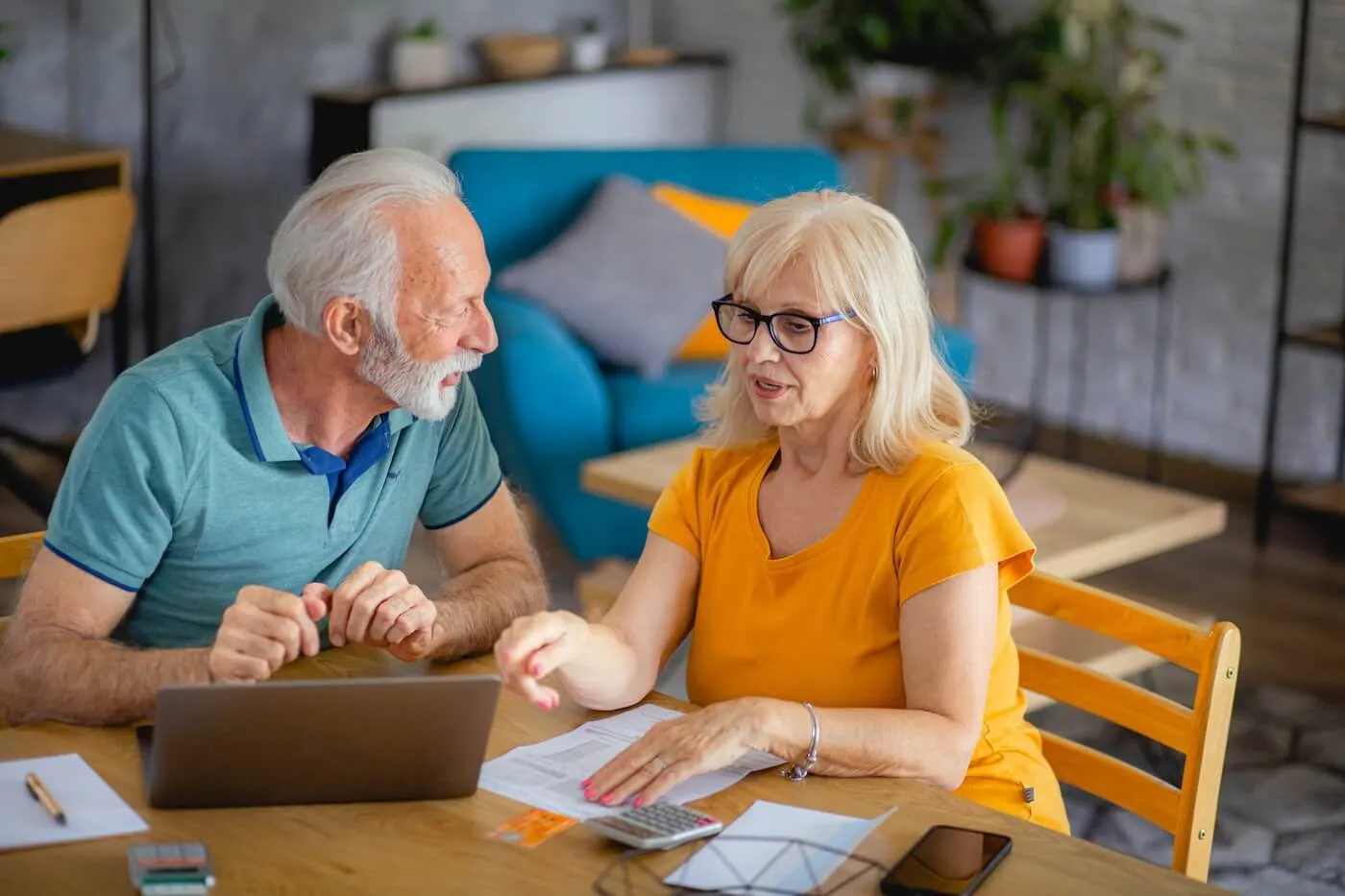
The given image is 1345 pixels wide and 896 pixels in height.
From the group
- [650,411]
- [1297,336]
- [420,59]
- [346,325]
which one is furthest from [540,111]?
[346,325]

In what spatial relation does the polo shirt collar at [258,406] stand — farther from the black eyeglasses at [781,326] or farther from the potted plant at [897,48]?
the potted plant at [897,48]

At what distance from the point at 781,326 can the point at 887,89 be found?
345 cm

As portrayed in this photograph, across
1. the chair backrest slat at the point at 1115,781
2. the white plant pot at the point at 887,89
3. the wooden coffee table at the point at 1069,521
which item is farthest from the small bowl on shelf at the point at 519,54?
the chair backrest slat at the point at 1115,781

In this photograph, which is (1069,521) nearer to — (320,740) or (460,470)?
(460,470)

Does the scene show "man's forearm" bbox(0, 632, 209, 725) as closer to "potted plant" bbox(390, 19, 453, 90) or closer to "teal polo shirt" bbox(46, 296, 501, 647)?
"teal polo shirt" bbox(46, 296, 501, 647)

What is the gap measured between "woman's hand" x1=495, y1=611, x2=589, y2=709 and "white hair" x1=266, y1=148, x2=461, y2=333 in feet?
1.43

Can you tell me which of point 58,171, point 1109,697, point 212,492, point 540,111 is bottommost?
point 1109,697

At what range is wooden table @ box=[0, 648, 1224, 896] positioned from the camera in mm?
1509

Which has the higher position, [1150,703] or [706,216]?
[706,216]

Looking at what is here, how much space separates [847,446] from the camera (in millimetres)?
2016

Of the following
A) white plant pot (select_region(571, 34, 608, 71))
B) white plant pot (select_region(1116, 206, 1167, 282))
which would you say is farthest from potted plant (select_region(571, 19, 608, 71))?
white plant pot (select_region(1116, 206, 1167, 282))

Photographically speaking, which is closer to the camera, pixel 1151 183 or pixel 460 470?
pixel 460 470

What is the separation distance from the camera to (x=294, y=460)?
80.0 inches

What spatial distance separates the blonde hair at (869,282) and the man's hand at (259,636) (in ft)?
1.99
